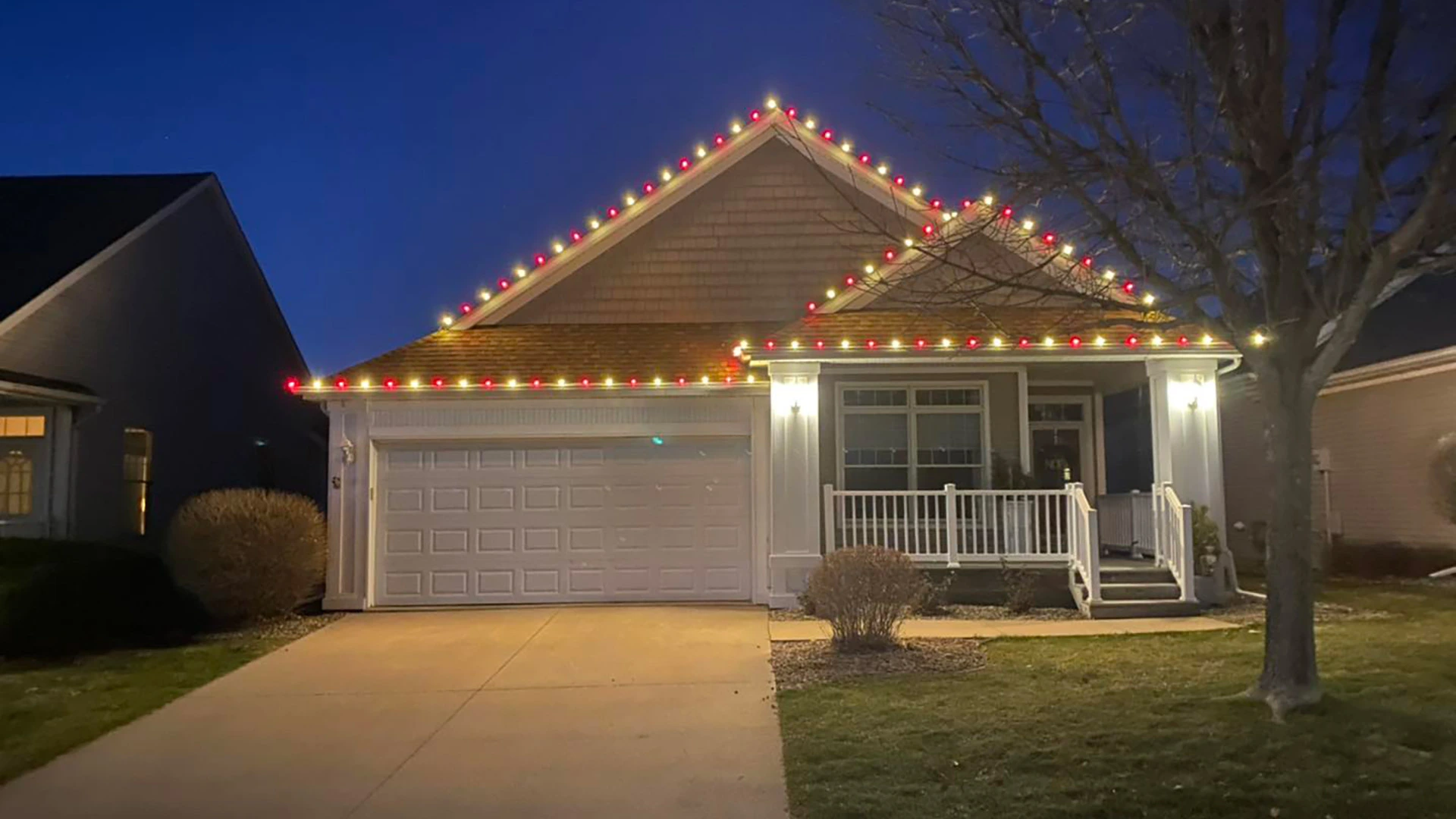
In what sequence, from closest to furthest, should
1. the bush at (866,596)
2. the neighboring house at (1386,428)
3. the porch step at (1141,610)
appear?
the bush at (866,596) → the porch step at (1141,610) → the neighboring house at (1386,428)

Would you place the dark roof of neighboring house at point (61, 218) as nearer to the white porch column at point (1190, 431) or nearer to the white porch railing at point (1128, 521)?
the white porch column at point (1190, 431)

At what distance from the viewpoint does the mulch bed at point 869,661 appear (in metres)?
8.59

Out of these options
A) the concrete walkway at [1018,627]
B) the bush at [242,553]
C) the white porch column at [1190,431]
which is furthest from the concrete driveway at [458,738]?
the white porch column at [1190,431]

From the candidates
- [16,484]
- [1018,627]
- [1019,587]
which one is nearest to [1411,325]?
[1019,587]

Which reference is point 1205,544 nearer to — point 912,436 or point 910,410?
point 912,436

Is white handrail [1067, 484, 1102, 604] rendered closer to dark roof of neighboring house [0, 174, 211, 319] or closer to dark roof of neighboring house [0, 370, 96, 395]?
dark roof of neighboring house [0, 370, 96, 395]

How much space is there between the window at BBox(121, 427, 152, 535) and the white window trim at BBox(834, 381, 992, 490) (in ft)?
32.9

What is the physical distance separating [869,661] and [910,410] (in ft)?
18.7

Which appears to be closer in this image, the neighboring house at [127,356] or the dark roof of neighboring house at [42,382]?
the dark roof of neighboring house at [42,382]

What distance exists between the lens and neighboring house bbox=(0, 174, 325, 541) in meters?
13.7

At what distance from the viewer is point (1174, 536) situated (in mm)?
11812

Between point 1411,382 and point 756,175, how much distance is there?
954 centimetres

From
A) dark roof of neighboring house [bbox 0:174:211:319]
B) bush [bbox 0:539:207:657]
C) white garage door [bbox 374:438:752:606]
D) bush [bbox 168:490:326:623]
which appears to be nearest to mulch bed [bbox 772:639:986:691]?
white garage door [bbox 374:438:752:606]

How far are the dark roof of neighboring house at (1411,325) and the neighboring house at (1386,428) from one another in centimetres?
2
